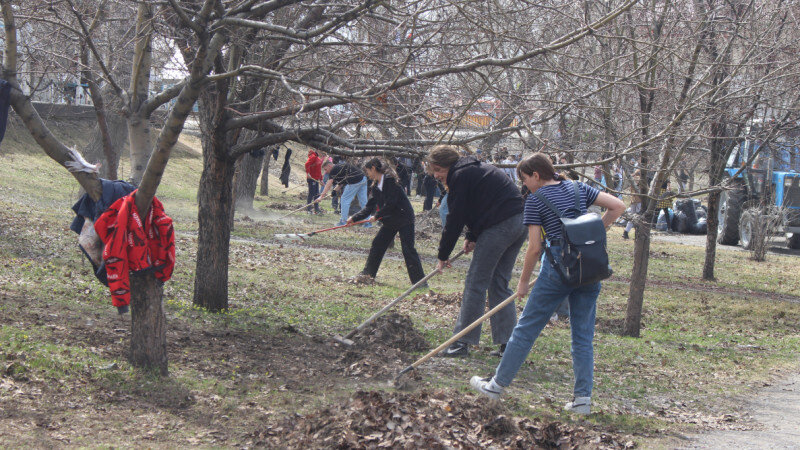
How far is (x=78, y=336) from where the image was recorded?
6.10m

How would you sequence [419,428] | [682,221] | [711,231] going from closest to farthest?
1. [419,428]
2. [711,231]
3. [682,221]

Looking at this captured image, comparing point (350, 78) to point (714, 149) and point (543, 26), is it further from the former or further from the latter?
point (714, 149)

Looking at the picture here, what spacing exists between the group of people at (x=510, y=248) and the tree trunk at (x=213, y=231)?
5.93 ft

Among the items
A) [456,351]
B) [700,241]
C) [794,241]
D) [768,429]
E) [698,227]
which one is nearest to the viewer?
[768,429]

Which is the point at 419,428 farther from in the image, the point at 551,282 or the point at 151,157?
the point at 151,157

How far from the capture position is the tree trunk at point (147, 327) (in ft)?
18.1

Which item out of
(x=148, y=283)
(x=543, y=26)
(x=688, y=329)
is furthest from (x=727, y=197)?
(x=148, y=283)

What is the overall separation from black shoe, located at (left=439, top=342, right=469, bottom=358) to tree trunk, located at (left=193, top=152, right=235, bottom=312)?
2.41 m

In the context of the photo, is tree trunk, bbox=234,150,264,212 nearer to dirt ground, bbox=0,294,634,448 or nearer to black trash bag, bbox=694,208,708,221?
black trash bag, bbox=694,208,708,221

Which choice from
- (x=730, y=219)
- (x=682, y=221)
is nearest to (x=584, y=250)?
(x=730, y=219)

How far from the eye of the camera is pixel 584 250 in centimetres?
517

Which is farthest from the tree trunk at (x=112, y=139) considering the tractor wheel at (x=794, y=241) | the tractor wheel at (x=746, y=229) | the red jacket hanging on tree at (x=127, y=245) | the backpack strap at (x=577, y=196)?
the tractor wheel at (x=794, y=241)

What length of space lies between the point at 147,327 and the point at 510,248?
10.5 ft

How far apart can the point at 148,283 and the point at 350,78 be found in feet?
9.00
